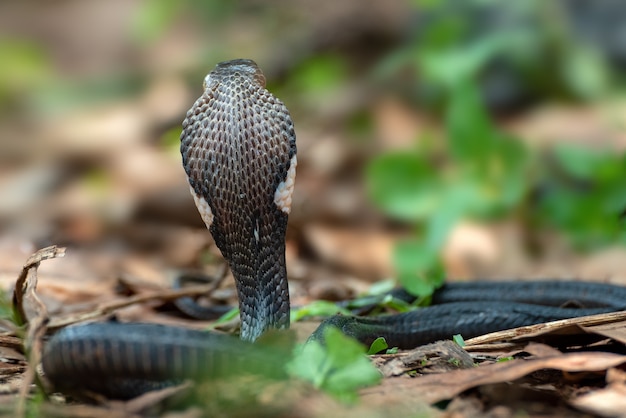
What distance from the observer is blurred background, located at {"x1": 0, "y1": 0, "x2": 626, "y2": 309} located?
7.34 m

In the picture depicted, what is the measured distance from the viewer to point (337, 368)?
2594 millimetres

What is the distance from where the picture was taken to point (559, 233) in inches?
310

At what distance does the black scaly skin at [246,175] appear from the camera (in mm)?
3566

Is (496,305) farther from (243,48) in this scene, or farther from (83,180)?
(243,48)

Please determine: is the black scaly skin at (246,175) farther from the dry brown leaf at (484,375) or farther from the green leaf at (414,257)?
the green leaf at (414,257)

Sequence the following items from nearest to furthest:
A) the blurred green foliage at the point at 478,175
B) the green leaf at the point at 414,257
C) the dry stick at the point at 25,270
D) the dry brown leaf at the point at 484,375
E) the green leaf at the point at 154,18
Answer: the dry brown leaf at the point at 484,375, the dry stick at the point at 25,270, the green leaf at the point at 414,257, the blurred green foliage at the point at 478,175, the green leaf at the point at 154,18

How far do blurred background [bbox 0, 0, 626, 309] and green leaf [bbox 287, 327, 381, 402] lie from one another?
232 centimetres

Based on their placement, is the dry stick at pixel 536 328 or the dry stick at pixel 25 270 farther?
the dry stick at pixel 536 328

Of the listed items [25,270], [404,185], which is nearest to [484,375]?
[25,270]

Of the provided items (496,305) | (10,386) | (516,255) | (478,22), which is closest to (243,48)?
(478,22)

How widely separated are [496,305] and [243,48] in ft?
25.4

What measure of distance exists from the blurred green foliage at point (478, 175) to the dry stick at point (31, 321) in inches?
153

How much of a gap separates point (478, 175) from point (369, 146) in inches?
75.0

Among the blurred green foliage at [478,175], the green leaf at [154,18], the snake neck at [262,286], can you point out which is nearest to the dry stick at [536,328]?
the snake neck at [262,286]
